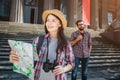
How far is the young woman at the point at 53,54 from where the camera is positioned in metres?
2.44

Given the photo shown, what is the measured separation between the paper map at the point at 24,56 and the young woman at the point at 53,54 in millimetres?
48

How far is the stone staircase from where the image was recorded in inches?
303

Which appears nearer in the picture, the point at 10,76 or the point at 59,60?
the point at 59,60

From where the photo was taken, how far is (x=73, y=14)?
21.2 m

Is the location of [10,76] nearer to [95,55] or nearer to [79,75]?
[79,75]

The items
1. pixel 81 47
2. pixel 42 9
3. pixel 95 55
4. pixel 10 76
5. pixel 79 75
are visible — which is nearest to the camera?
pixel 81 47

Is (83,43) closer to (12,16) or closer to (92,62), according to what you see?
(92,62)

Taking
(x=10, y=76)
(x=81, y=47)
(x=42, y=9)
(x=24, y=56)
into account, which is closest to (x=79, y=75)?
(x=10, y=76)

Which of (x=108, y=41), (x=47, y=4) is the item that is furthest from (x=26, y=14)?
(x=108, y=41)

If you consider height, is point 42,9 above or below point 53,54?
above

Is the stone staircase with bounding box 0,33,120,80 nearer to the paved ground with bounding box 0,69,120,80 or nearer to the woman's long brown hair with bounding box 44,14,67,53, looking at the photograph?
the paved ground with bounding box 0,69,120,80

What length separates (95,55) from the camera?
10.8 m

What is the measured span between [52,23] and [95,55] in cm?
844

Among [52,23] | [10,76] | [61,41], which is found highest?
[52,23]
